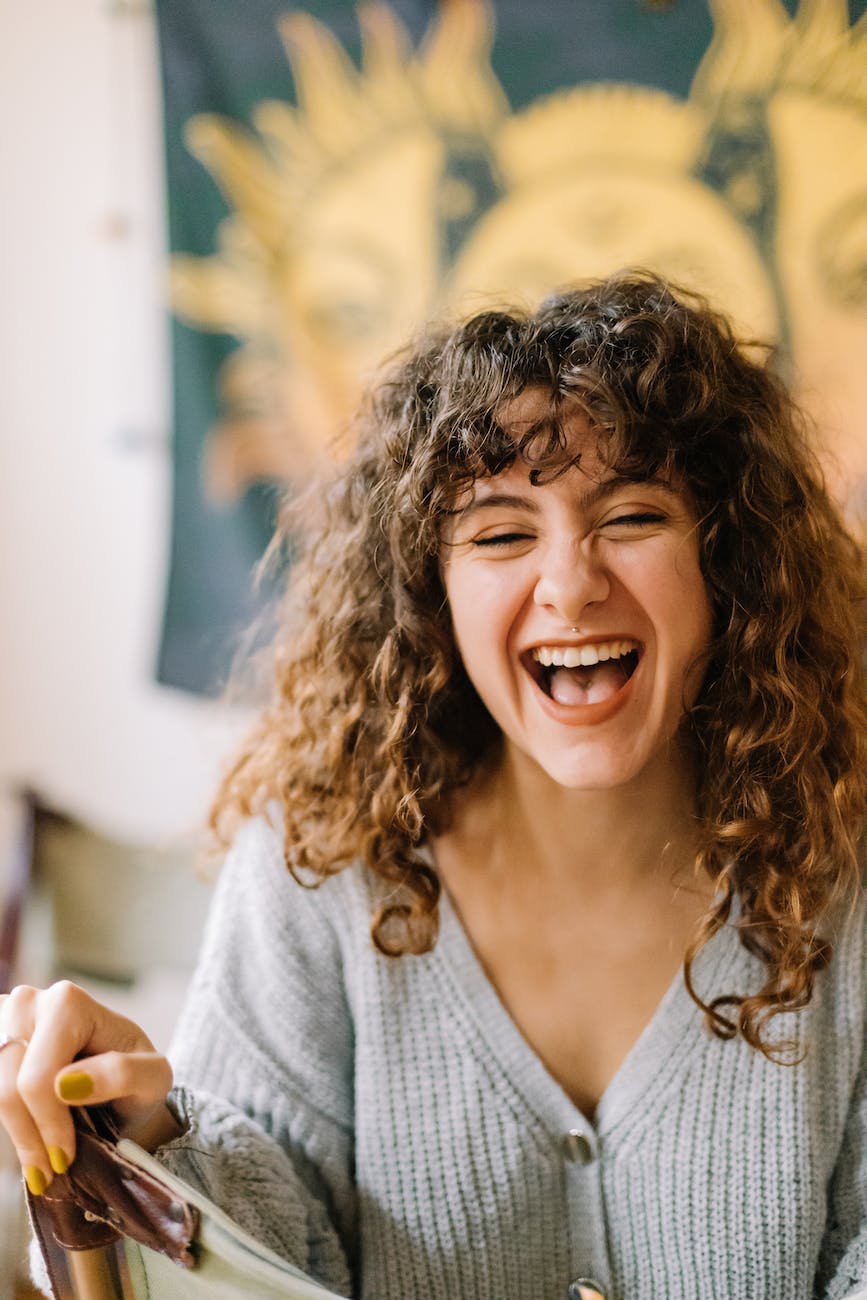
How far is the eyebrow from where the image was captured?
0.90 m

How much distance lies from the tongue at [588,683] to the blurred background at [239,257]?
0.76 m

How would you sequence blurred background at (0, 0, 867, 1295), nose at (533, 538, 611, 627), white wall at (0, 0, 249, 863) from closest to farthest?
nose at (533, 538, 611, 627), blurred background at (0, 0, 867, 1295), white wall at (0, 0, 249, 863)

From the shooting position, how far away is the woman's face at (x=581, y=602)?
2.96 ft

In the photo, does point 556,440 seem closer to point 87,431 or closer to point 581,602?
point 581,602

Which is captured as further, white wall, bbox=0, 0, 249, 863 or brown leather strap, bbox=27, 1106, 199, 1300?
white wall, bbox=0, 0, 249, 863

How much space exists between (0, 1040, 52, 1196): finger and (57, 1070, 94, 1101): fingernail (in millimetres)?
28

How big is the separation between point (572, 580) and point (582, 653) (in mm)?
70

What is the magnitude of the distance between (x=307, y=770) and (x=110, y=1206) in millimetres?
416

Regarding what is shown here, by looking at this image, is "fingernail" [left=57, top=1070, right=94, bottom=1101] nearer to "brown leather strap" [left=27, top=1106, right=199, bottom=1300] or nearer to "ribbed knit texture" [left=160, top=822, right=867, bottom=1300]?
"brown leather strap" [left=27, top=1106, right=199, bottom=1300]

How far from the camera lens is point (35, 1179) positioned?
77 cm

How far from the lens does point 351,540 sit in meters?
1.08

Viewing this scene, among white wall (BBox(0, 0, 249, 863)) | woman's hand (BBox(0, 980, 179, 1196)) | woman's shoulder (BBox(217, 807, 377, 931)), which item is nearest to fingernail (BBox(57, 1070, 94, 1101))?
woman's hand (BBox(0, 980, 179, 1196))

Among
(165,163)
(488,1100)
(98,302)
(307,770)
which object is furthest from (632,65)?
(488,1100)

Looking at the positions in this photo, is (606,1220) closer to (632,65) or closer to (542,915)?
(542,915)
